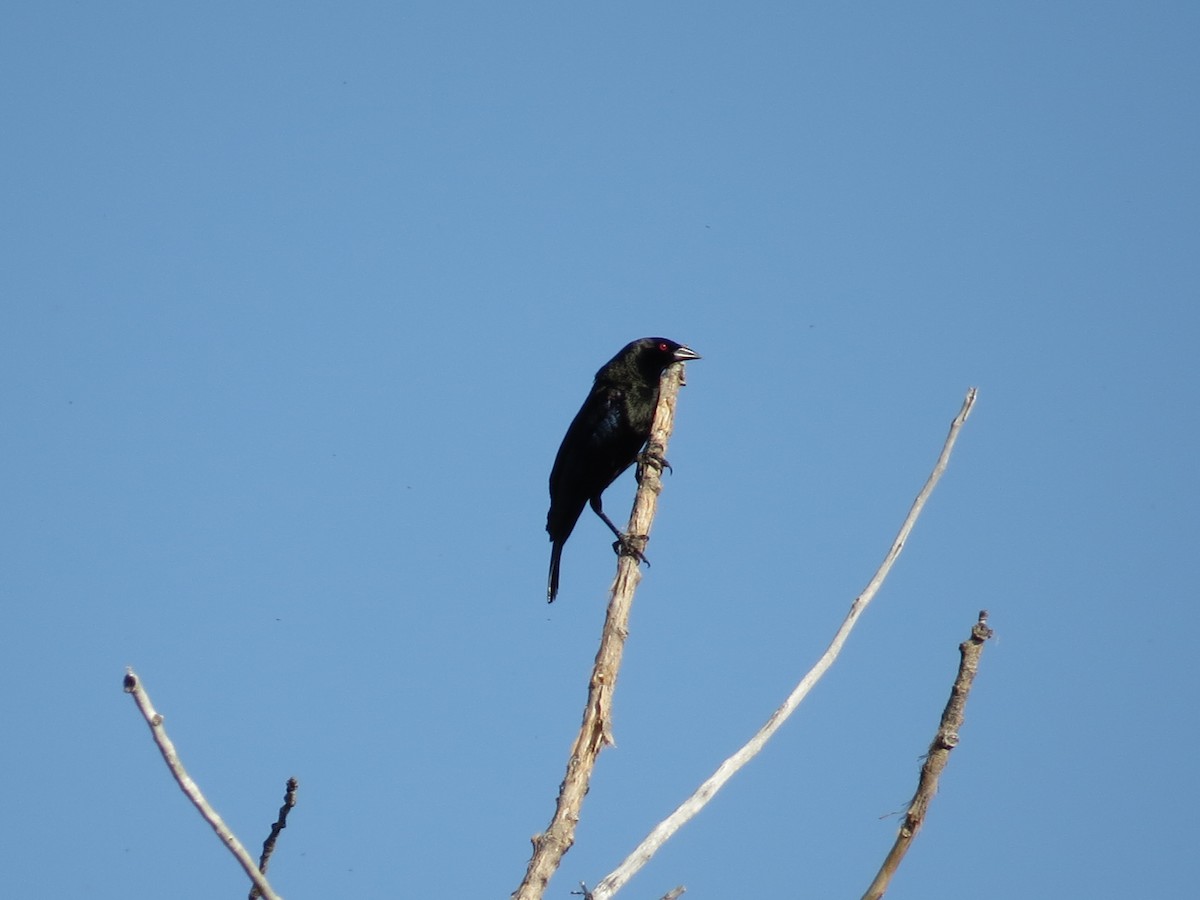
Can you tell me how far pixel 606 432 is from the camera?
834 centimetres

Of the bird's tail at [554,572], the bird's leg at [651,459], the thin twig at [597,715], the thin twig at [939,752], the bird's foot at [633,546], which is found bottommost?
the thin twig at [939,752]

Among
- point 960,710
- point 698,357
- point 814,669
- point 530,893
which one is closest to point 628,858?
point 530,893

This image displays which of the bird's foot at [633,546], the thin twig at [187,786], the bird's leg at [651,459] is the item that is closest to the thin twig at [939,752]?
the thin twig at [187,786]

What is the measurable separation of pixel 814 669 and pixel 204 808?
1.45m

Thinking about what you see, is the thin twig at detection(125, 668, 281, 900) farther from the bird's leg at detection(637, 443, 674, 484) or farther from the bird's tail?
the bird's tail

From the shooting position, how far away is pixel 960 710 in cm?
266

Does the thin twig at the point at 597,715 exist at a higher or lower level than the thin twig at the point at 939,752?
higher

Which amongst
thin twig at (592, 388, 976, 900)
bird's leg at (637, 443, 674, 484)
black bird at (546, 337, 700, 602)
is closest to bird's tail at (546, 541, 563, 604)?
black bird at (546, 337, 700, 602)

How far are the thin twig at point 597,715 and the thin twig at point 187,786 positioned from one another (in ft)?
2.59

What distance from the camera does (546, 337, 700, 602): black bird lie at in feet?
27.4

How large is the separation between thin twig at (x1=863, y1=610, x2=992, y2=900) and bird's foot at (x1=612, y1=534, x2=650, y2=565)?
187cm

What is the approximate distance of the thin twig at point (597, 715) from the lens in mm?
3279

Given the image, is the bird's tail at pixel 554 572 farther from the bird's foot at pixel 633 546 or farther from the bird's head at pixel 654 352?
the bird's foot at pixel 633 546

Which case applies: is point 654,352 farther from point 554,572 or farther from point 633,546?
point 633,546
